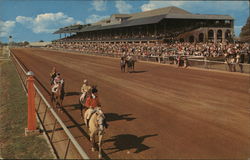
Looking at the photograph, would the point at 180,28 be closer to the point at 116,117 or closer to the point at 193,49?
the point at 193,49

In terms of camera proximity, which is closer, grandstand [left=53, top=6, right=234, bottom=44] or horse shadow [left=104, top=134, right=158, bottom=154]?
horse shadow [left=104, top=134, right=158, bottom=154]

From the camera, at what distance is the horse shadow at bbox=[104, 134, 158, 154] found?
7508mm

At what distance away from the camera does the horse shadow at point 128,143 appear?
751 centimetres

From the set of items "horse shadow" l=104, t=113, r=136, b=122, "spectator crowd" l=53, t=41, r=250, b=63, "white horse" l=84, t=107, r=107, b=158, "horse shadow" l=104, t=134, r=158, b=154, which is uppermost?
"spectator crowd" l=53, t=41, r=250, b=63

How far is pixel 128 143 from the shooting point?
790 cm

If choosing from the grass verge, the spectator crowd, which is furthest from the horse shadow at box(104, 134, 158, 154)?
the spectator crowd

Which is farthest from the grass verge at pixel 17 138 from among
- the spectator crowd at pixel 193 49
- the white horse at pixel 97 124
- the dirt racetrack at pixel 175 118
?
the spectator crowd at pixel 193 49

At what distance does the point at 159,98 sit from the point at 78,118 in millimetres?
4844

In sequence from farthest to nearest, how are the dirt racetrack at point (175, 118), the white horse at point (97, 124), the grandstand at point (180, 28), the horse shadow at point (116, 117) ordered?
the grandstand at point (180, 28), the horse shadow at point (116, 117), the dirt racetrack at point (175, 118), the white horse at point (97, 124)

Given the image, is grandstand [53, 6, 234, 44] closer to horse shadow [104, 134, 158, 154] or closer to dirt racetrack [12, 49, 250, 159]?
dirt racetrack [12, 49, 250, 159]

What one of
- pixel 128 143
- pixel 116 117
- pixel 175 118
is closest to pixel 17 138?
pixel 128 143

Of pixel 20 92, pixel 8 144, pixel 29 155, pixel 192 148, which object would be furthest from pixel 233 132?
pixel 20 92

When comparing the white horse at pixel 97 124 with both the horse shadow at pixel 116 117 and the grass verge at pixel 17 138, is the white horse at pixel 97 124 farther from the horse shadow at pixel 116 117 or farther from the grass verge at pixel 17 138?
the horse shadow at pixel 116 117

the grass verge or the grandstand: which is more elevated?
the grandstand
